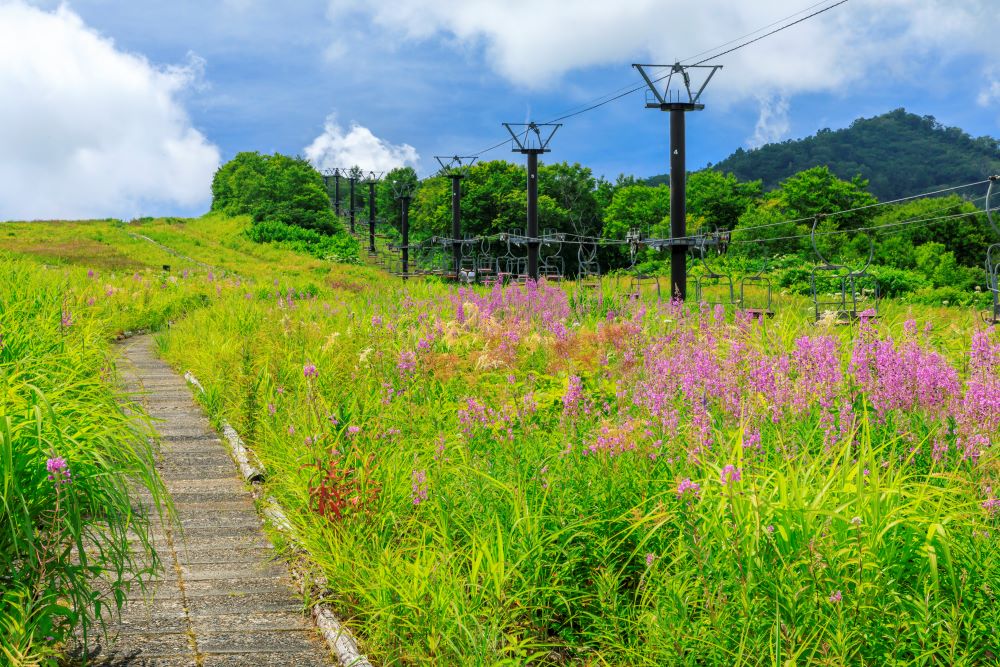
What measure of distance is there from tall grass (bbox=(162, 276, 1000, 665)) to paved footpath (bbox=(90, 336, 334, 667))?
30cm

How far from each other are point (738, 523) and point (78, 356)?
195 inches

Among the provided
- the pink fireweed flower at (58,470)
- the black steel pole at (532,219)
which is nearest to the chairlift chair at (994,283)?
the pink fireweed flower at (58,470)

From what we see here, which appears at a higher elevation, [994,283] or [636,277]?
[636,277]

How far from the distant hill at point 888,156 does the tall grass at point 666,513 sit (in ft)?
279

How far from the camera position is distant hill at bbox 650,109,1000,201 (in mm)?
87562

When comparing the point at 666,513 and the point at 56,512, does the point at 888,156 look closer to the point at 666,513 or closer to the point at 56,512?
the point at 666,513

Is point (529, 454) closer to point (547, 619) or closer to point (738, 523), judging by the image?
point (547, 619)

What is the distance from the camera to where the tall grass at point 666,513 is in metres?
2.90

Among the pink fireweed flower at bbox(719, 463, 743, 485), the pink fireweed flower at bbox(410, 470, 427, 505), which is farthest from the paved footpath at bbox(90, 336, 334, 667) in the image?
the pink fireweed flower at bbox(719, 463, 743, 485)

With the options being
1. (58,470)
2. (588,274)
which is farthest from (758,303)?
(58,470)

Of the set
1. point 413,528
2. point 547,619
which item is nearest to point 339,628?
point 413,528

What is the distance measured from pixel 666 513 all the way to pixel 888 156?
10602cm

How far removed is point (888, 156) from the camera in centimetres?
9612

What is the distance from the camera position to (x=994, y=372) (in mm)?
4574
